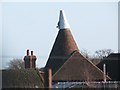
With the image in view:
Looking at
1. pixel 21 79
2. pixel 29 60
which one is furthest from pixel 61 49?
pixel 21 79

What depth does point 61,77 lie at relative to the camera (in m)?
32.0

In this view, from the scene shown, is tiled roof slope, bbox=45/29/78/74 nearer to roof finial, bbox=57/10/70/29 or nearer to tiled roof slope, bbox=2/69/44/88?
roof finial, bbox=57/10/70/29

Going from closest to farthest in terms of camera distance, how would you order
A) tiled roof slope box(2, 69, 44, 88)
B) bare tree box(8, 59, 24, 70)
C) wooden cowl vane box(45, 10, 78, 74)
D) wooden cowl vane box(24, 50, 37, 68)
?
tiled roof slope box(2, 69, 44, 88) → wooden cowl vane box(24, 50, 37, 68) → bare tree box(8, 59, 24, 70) → wooden cowl vane box(45, 10, 78, 74)

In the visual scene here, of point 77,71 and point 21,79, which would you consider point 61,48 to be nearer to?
point 77,71

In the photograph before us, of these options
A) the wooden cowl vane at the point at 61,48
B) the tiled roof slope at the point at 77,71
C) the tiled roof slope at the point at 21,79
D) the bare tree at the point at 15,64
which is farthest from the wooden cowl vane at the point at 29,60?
the wooden cowl vane at the point at 61,48

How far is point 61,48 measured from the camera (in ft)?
120

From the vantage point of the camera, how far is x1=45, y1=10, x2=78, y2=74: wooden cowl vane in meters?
35.4

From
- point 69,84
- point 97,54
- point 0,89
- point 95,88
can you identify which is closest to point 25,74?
point 0,89

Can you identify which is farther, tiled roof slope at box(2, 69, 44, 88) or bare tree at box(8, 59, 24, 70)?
bare tree at box(8, 59, 24, 70)

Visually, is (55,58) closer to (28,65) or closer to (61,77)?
(61,77)

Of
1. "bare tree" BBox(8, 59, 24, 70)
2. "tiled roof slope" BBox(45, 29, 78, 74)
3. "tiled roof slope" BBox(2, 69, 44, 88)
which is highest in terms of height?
"tiled roof slope" BBox(45, 29, 78, 74)

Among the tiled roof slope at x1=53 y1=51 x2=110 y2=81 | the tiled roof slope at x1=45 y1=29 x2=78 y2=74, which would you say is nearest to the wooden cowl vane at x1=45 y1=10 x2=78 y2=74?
the tiled roof slope at x1=45 y1=29 x2=78 y2=74

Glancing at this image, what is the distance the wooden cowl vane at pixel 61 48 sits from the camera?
116 feet

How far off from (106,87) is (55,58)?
9.23 meters
